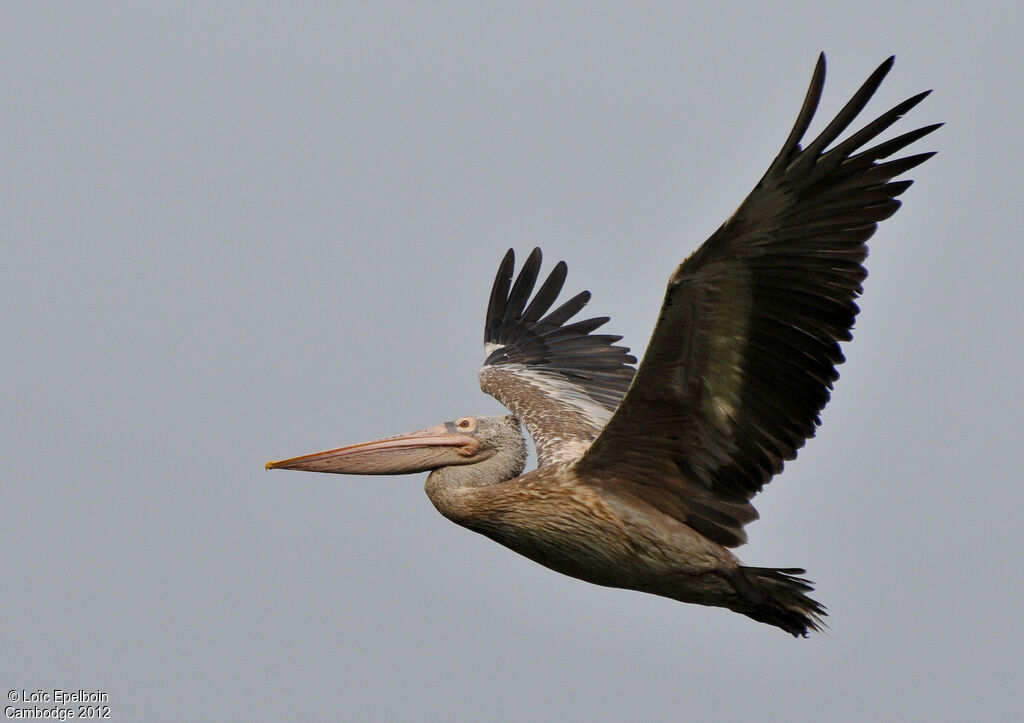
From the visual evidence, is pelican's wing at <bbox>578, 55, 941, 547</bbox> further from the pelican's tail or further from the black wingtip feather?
the black wingtip feather

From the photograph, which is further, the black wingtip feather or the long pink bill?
the black wingtip feather

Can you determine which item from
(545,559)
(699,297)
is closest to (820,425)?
(699,297)

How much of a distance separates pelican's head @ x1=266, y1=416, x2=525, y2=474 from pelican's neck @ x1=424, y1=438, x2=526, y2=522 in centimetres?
4

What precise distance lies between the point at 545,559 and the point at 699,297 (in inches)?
91.7

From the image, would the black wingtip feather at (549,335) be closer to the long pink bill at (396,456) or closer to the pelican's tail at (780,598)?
the long pink bill at (396,456)

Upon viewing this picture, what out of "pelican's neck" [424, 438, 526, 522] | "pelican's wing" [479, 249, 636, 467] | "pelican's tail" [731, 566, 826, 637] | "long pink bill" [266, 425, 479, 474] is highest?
"pelican's wing" [479, 249, 636, 467]

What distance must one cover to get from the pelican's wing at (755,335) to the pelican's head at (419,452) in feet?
4.07

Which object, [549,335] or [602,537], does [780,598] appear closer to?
[602,537]

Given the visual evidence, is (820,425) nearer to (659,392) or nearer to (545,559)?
(659,392)

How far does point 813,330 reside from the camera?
27.5ft

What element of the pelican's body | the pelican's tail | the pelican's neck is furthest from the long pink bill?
the pelican's tail

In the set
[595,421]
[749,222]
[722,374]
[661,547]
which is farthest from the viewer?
[595,421]

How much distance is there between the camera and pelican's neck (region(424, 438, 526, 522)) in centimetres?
978

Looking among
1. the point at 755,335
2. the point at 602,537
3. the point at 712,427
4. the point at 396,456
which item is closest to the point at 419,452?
the point at 396,456
